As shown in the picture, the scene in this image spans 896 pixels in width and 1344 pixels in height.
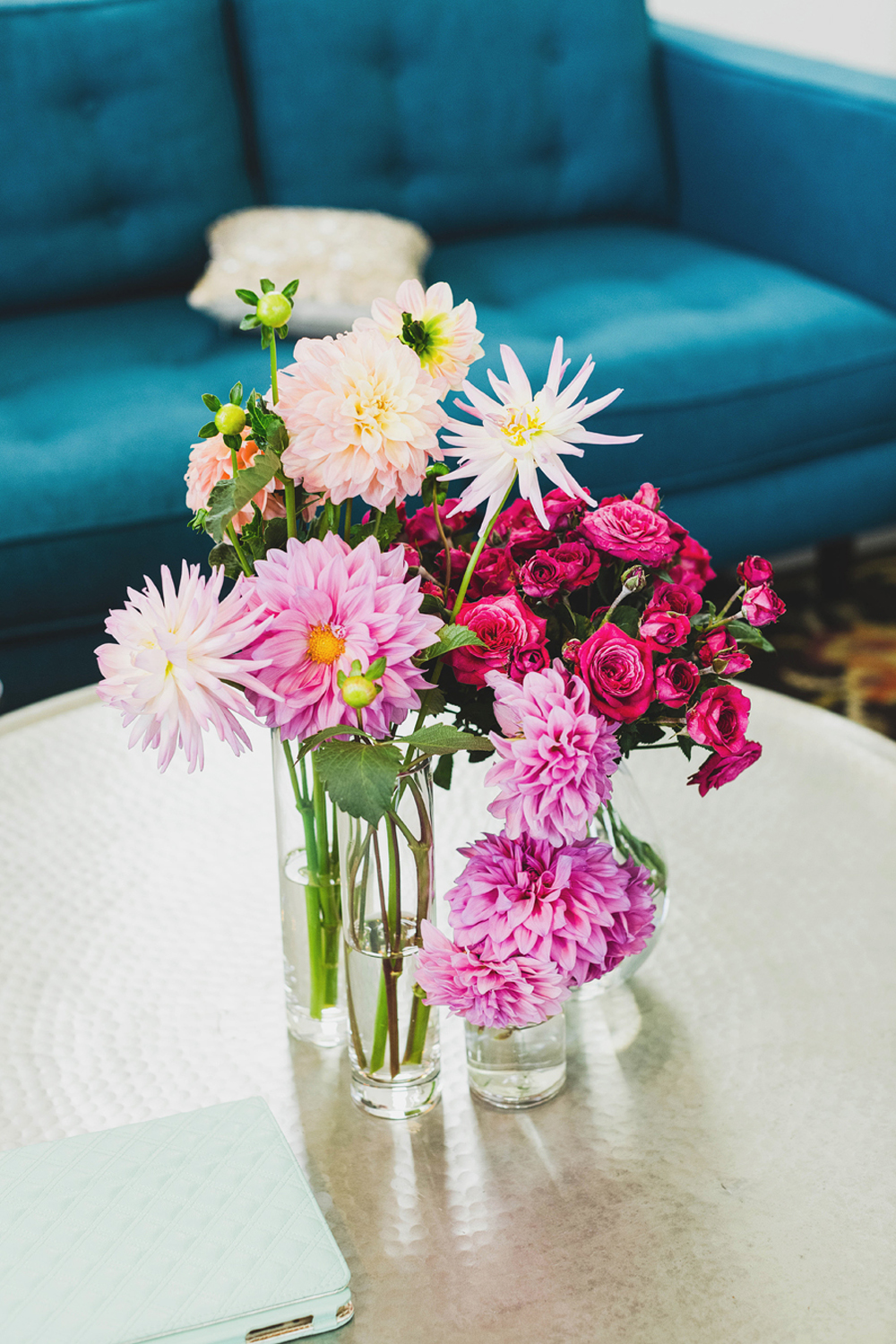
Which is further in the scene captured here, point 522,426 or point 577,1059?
point 577,1059

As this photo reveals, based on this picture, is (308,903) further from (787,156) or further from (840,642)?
(787,156)

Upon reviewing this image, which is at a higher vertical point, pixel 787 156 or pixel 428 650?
pixel 787 156

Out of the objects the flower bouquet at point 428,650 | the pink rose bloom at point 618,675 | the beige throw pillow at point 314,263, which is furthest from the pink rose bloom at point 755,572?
the beige throw pillow at point 314,263

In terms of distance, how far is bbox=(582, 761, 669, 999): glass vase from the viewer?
0.71 meters

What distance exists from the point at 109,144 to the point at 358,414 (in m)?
1.50

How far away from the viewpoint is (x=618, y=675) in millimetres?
541

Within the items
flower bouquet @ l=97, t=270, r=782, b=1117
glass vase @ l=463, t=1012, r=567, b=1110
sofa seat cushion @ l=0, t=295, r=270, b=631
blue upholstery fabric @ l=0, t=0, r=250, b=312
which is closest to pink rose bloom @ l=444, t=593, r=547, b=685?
flower bouquet @ l=97, t=270, r=782, b=1117

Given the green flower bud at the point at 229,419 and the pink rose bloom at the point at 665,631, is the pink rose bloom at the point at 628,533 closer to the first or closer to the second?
the pink rose bloom at the point at 665,631

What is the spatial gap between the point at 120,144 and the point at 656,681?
1577 millimetres

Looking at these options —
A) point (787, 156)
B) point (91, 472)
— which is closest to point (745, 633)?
point (91, 472)

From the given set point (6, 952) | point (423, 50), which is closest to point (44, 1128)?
point (6, 952)

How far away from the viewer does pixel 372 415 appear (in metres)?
0.54

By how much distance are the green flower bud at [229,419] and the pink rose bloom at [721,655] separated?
233 mm

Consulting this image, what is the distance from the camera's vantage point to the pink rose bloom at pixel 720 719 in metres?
0.56
